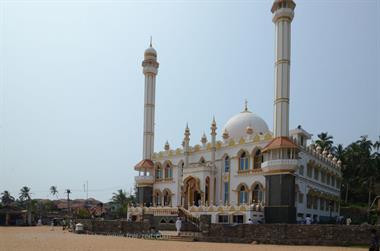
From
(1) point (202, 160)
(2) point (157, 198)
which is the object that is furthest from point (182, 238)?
(2) point (157, 198)

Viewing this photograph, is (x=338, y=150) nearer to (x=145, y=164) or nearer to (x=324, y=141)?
(x=324, y=141)

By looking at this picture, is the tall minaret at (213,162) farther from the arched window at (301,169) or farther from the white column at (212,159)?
the arched window at (301,169)

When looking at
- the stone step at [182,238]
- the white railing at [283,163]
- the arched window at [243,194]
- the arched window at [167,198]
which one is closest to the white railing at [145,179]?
the arched window at [167,198]

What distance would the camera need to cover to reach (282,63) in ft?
115

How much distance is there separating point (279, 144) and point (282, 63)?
638cm

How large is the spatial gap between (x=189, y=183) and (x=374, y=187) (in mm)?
23493

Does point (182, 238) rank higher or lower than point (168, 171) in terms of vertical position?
lower

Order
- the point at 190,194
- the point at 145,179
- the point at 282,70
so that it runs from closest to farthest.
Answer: the point at 282,70
the point at 190,194
the point at 145,179

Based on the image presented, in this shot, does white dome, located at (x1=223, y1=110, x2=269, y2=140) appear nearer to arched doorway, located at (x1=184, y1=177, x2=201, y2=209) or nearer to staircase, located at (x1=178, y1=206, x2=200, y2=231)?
arched doorway, located at (x1=184, y1=177, x2=201, y2=209)

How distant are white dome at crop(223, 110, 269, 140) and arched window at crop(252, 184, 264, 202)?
593cm

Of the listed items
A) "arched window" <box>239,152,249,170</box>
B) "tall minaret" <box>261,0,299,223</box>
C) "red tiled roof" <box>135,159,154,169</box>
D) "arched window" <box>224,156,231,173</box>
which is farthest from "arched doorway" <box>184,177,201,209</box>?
"tall minaret" <box>261,0,299,223</box>

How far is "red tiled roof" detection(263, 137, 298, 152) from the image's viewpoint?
3281cm

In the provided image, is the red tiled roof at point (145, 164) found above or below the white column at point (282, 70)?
below

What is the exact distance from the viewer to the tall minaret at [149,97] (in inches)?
1875
